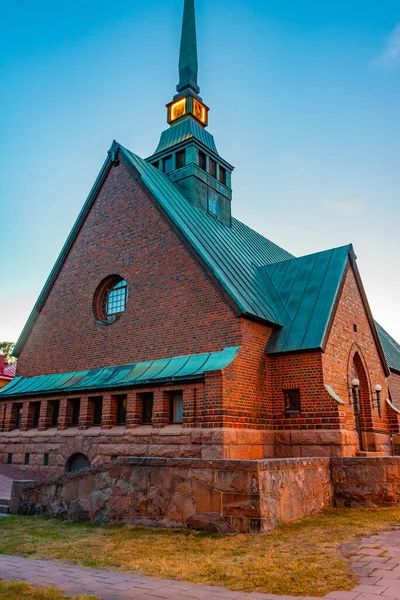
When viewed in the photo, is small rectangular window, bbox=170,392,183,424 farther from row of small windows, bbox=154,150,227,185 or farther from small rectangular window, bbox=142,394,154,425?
row of small windows, bbox=154,150,227,185

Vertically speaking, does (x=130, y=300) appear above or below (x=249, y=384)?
above

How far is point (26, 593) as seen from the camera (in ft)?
16.4

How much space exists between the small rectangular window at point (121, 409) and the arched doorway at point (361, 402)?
760 cm

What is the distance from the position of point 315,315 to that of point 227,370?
3.97 m

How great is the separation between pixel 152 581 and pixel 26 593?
139cm

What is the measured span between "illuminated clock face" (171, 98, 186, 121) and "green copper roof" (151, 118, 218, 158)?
1.02 metres

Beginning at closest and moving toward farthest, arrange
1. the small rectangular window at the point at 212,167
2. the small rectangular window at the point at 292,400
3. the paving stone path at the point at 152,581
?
1. the paving stone path at the point at 152,581
2. the small rectangular window at the point at 292,400
3. the small rectangular window at the point at 212,167

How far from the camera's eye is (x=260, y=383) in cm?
1470

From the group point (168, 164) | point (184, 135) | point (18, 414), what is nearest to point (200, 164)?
point (168, 164)

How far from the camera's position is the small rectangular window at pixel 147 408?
1481 cm

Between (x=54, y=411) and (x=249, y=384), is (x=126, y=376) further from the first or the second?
(x=249, y=384)

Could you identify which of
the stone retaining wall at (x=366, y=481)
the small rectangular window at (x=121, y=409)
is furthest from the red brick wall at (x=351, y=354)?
the small rectangular window at (x=121, y=409)

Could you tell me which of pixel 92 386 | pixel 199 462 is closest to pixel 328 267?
pixel 92 386

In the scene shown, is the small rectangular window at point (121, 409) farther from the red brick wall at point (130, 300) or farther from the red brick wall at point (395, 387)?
the red brick wall at point (395, 387)
